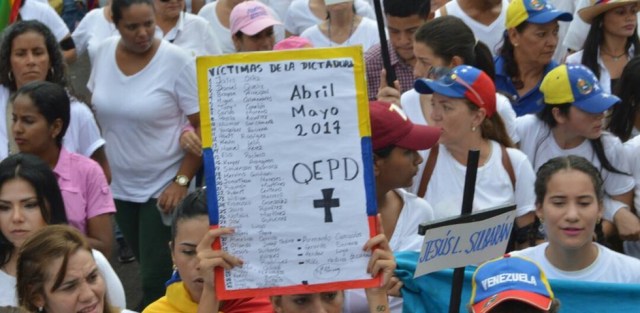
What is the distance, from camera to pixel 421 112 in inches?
258

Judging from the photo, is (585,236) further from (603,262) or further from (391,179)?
(391,179)

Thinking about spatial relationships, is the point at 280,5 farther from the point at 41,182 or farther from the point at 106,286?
the point at 106,286

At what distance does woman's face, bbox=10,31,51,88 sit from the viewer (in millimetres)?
7293

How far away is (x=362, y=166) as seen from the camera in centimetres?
436

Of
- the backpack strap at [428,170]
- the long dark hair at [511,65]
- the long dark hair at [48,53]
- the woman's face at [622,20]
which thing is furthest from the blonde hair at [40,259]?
the woman's face at [622,20]

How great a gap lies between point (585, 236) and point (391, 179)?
80 centimetres

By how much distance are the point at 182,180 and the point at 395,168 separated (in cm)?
246

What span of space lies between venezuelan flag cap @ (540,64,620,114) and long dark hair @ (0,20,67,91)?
266cm

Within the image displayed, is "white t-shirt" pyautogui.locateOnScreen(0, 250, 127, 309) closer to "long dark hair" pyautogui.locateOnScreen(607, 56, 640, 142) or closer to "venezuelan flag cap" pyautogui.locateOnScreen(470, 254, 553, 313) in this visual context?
"venezuelan flag cap" pyautogui.locateOnScreen(470, 254, 553, 313)

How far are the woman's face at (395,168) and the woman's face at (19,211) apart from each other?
146 centimetres

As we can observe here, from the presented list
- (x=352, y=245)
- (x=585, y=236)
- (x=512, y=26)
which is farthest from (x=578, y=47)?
(x=352, y=245)

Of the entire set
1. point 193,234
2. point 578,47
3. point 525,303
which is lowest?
point 525,303

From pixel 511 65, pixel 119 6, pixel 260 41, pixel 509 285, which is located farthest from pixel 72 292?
pixel 260 41

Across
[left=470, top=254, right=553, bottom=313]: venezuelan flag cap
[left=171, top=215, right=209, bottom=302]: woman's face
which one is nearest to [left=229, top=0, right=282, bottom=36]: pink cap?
[left=171, top=215, right=209, bottom=302]: woman's face
